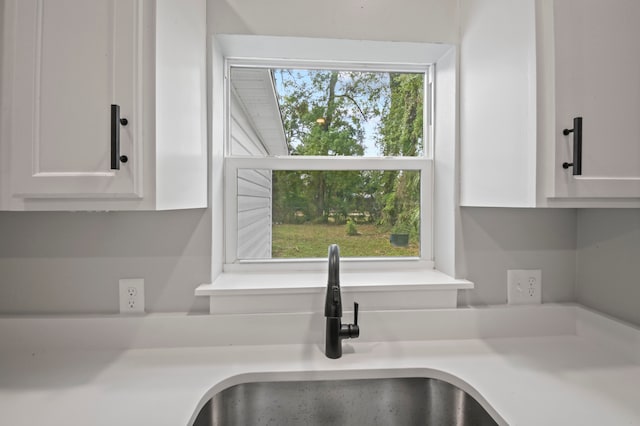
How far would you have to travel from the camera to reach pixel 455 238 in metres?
1.26

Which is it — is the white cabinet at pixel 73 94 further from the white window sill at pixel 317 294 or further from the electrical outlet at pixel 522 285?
the electrical outlet at pixel 522 285

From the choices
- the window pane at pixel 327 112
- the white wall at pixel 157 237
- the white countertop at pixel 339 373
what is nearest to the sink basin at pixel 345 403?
the white countertop at pixel 339 373

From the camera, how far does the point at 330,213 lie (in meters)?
1.44

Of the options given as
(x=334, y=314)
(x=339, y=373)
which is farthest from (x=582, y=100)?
(x=339, y=373)

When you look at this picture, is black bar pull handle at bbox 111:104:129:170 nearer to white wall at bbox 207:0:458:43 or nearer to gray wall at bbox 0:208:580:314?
gray wall at bbox 0:208:580:314

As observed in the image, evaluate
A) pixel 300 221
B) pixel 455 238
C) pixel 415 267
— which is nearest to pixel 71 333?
pixel 300 221

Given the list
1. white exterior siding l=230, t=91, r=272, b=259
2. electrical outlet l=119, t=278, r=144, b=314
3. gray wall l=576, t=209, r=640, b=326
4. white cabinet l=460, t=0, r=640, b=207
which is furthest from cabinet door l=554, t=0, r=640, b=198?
electrical outlet l=119, t=278, r=144, b=314

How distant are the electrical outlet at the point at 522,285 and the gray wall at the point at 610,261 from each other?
17cm

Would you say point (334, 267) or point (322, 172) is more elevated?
point (322, 172)

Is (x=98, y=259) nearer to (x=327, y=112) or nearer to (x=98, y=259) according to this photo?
(x=98, y=259)

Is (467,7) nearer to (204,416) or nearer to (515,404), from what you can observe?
(515,404)

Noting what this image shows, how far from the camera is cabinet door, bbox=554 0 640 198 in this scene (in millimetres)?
875

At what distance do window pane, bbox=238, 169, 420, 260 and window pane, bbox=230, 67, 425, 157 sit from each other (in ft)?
0.37

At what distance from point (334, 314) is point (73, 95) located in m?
0.93
